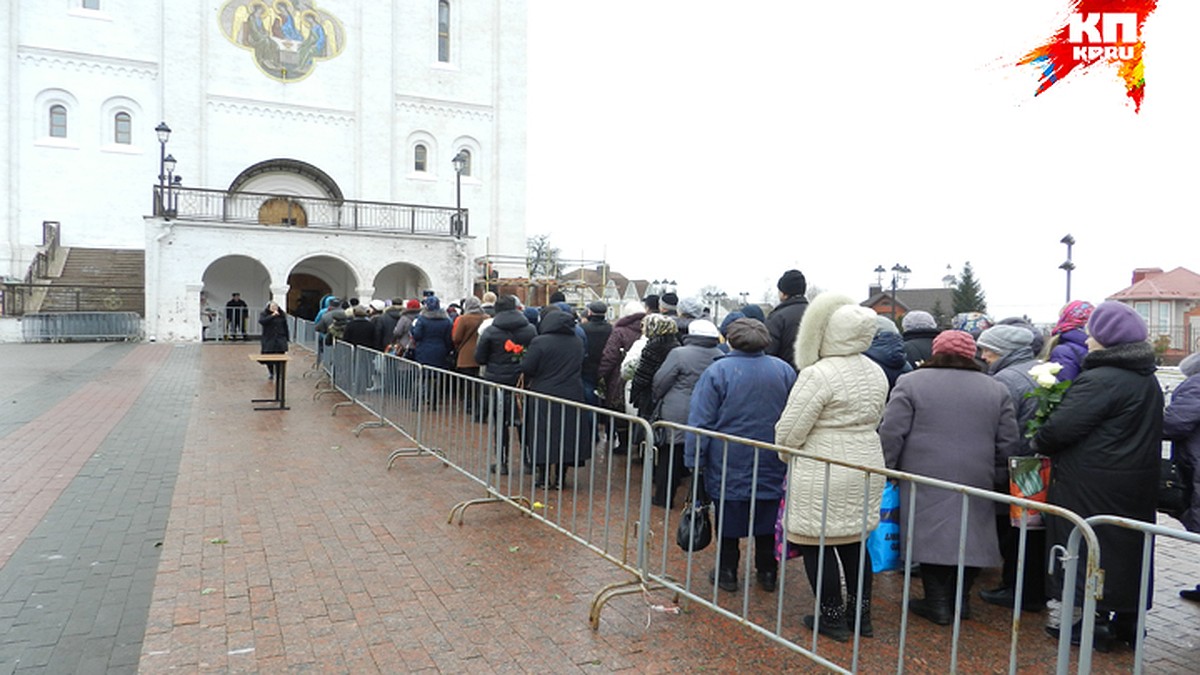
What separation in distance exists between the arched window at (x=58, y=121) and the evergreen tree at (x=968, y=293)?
52.2 m

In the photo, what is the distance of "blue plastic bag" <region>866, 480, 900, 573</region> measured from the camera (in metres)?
4.36

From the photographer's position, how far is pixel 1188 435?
4215 mm

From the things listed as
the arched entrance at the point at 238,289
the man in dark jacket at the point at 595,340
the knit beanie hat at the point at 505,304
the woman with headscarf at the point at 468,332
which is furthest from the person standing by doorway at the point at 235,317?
the knit beanie hat at the point at 505,304

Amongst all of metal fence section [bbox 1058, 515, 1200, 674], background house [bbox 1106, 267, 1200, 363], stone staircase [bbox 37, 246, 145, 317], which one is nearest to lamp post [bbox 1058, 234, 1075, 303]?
background house [bbox 1106, 267, 1200, 363]

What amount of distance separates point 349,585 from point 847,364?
132 inches

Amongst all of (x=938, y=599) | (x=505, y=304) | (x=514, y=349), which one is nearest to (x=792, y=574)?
(x=938, y=599)

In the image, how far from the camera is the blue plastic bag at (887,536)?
14.3 ft

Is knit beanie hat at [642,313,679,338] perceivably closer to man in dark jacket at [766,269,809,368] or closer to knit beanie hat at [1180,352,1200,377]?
man in dark jacket at [766,269,809,368]

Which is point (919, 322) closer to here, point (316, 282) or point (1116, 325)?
point (1116, 325)

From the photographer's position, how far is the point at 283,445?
9.28 metres

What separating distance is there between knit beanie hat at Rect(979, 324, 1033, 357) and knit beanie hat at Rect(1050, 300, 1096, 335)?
0.20 meters

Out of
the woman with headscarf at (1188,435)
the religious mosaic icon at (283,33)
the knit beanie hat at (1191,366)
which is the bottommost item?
the woman with headscarf at (1188,435)

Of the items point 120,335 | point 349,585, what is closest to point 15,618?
point 349,585

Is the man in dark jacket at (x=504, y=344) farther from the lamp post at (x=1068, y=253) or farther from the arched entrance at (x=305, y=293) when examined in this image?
the arched entrance at (x=305, y=293)
